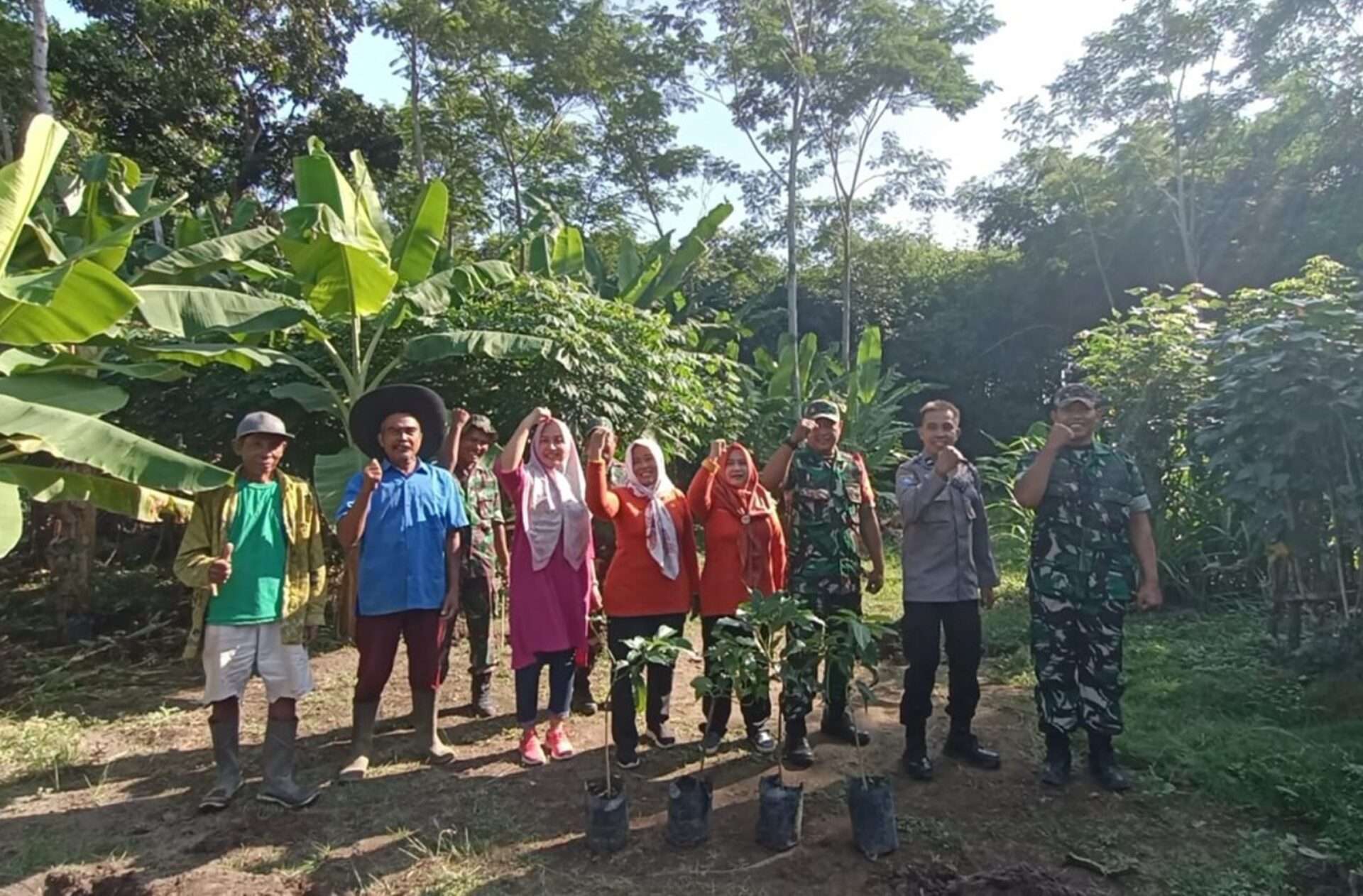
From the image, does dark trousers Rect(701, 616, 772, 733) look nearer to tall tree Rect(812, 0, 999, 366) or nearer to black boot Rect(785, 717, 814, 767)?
black boot Rect(785, 717, 814, 767)

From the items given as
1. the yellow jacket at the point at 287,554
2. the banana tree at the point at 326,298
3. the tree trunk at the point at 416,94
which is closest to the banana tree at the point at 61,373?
the yellow jacket at the point at 287,554

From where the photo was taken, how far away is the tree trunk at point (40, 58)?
6.60 meters

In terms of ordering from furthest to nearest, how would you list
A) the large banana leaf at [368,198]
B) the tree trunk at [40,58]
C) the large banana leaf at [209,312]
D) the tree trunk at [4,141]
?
the tree trunk at [4,141], the tree trunk at [40,58], the large banana leaf at [368,198], the large banana leaf at [209,312]

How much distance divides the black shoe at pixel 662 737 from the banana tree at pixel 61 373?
203 centimetres

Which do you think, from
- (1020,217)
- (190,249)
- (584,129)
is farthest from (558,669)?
(1020,217)

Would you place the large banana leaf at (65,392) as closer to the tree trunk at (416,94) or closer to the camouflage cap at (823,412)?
the camouflage cap at (823,412)

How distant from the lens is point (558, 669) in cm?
362

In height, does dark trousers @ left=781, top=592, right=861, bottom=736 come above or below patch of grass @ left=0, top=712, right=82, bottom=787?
above

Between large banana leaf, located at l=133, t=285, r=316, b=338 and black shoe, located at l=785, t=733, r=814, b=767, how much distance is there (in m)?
3.30

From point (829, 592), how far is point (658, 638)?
943 millimetres

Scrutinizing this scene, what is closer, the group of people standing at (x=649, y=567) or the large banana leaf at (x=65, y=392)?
the group of people standing at (x=649, y=567)

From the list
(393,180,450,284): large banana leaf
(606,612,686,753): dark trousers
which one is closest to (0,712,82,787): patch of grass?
(606,612,686,753): dark trousers

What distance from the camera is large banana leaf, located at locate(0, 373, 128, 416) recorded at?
363 centimetres

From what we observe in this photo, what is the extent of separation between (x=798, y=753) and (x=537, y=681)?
1099mm
